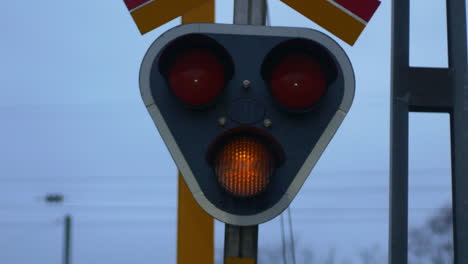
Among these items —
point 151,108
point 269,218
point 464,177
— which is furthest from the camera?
point 464,177

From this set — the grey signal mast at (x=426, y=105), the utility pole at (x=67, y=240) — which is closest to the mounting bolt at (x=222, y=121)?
the grey signal mast at (x=426, y=105)

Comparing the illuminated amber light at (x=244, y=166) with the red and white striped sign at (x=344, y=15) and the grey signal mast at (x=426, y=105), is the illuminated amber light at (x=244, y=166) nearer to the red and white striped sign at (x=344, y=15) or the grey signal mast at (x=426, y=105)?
the red and white striped sign at (x=344, y=15)

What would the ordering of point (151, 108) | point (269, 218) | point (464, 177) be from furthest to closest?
point (464, 177)
point (151, 108)
point (269, 218)

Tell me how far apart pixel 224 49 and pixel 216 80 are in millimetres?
87

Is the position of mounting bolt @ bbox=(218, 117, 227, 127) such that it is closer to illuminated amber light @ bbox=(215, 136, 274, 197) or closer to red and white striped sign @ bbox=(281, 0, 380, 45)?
illuminated amber light @ bbox=(215, 136, 274, 197)

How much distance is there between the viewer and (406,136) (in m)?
2.74

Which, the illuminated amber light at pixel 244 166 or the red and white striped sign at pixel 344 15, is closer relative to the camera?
the illuminated amber light at pixel 244 166

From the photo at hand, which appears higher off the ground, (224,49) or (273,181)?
(224,49)

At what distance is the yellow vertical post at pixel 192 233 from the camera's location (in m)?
2.75

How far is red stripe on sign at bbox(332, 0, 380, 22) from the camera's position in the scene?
7.43 feet

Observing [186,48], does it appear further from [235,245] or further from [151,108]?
[235,245]

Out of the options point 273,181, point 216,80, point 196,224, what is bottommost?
point 196,224

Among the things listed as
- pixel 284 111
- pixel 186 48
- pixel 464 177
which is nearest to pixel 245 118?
pixel 284 111

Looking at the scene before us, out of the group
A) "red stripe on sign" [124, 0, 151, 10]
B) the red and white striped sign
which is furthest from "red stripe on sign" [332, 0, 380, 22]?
"red stripe on sign" [124, 0, 151, 10]
